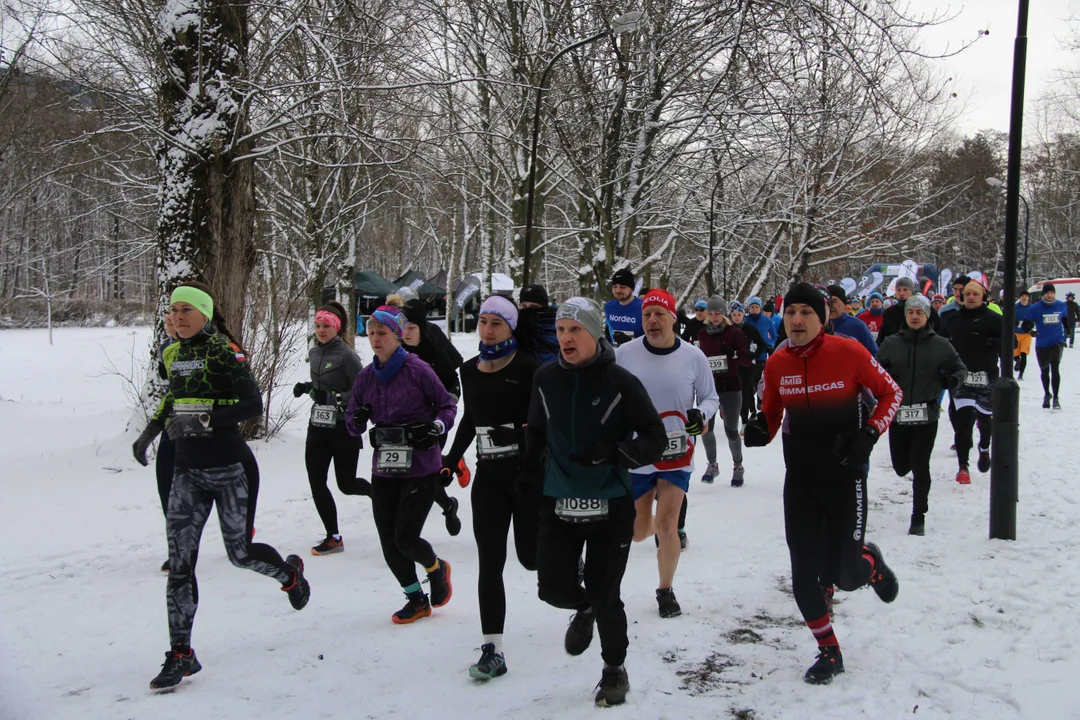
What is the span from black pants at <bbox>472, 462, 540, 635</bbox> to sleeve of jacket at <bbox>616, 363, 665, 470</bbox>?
0.89 m

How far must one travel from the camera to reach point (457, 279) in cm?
3847

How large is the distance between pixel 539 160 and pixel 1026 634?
15.2 metres

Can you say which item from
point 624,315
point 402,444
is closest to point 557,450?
point 402,444

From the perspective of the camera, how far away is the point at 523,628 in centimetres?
500

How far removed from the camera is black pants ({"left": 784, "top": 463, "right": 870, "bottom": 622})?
4191 millimetres

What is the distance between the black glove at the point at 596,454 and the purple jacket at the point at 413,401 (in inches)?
54.8

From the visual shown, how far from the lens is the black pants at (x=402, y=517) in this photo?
4.91 meters

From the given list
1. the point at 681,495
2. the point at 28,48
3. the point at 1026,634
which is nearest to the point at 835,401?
the point at 681,495

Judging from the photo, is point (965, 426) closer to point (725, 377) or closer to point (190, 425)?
point (725, 377)

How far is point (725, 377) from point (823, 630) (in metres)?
5.49

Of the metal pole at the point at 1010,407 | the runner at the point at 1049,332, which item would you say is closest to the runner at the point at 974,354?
the metal pole at the point at 1010,407

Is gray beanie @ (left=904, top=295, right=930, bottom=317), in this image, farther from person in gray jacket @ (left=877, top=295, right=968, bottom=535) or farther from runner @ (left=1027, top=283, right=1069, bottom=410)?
runner @ (left=1027, top=283, right=1069, bottom=410)

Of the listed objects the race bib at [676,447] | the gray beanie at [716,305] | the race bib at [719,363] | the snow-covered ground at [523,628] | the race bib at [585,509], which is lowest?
the snow-covered ground at [523,628]

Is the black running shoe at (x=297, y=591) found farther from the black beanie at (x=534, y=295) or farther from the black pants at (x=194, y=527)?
the black beanie at (x=534, y=295)
